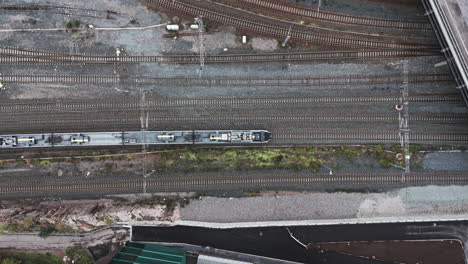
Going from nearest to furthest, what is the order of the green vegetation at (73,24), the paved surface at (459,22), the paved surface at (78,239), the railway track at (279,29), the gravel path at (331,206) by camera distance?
the paved surface at (459,22) < the gravel path at (331,206) < the paved surface at (78,239) < the railway track at (279,29) < the green vegetation at (73,24)

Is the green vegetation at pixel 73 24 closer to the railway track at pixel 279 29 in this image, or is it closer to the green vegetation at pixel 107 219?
the railway track at pixel 279 29

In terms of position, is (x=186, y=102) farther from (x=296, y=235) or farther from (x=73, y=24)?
(x=296, y=235)

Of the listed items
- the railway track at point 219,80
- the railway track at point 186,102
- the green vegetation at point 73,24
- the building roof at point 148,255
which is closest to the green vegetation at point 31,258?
the building roof at point 148,255

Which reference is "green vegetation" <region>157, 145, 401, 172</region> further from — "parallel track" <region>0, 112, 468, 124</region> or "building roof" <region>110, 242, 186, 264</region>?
"building roof" <region>110, 242, 186, 264</region>

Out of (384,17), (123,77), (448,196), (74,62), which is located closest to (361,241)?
(448,196)

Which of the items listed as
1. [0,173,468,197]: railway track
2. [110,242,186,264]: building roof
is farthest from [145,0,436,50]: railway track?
[110,242,186,264]: building roof

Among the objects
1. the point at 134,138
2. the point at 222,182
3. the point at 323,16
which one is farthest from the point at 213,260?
the point at 323,16
